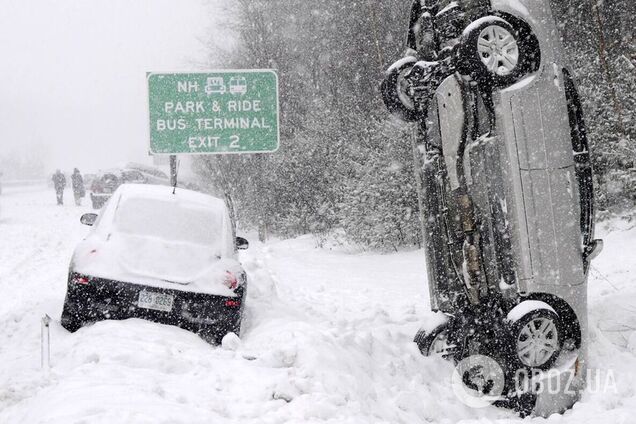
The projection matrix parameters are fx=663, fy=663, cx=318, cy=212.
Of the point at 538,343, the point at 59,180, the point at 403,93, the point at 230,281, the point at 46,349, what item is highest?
the point at 59,180

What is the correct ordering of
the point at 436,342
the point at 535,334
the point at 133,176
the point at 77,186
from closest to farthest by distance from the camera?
the point at 535,334
the point at 436,342
the point at 133,176
the point at 77,186

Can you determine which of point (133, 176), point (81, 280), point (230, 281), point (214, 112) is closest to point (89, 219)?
point (81, 280)

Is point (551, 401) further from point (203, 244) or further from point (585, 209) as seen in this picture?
point (203, 244)

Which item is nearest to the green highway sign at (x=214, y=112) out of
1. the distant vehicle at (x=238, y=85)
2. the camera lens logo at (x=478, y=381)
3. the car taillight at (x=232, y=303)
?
the distant vehicle at (x=238, y=85)

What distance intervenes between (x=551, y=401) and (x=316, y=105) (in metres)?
17.9

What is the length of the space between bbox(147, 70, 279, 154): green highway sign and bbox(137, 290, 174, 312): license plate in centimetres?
732

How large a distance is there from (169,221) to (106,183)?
18.6 meters

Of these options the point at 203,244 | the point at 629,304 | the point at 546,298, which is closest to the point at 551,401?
the point at 546,298

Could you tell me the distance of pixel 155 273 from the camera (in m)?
6.32

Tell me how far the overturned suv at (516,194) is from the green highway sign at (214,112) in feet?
28.2

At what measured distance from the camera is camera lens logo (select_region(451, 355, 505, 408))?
4.76 m

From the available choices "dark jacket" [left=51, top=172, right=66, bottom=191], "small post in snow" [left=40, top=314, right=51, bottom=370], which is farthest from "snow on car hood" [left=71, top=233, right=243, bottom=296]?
"dark jacket" [left=51, top=172, right=66, bottom=191]

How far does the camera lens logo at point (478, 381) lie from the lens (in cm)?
476

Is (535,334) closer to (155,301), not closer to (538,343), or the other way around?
(538,343)
